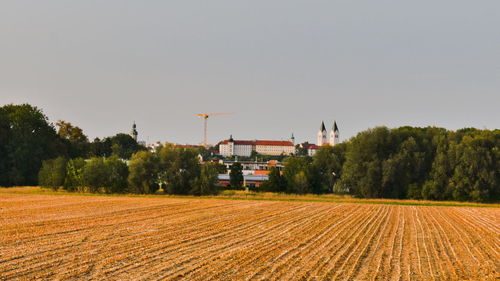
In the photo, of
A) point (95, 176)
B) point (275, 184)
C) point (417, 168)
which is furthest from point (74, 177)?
point (417, 168)

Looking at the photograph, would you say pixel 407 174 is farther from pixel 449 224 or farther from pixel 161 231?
pixel 161 231

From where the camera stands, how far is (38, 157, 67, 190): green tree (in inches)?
2832

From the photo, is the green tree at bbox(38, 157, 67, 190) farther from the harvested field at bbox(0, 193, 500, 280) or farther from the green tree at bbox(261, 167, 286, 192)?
the harvested field at bbox(0, 193, 500, 280)

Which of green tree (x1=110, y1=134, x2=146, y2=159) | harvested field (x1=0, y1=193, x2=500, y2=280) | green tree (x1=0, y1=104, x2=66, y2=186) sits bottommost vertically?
harvested field (x1=0, y1=193, x2=500, y2=280)

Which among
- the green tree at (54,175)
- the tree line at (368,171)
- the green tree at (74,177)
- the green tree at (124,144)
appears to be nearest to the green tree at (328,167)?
the tree line at (368,171)

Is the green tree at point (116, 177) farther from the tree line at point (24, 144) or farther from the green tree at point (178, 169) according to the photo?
the tree line at point (24, 144)

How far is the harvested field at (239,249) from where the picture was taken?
1559 centimetres

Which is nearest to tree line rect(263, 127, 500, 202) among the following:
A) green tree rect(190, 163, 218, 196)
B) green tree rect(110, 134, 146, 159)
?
green tree rect(190, 163, 218, 196)

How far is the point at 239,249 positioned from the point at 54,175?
5795 centimetres

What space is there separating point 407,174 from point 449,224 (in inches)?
1471

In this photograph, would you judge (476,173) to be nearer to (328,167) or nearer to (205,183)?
(328,167)

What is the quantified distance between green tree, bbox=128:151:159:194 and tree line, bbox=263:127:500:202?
693 inches

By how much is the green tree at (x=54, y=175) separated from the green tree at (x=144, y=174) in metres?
10.3

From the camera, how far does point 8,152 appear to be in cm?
8325
